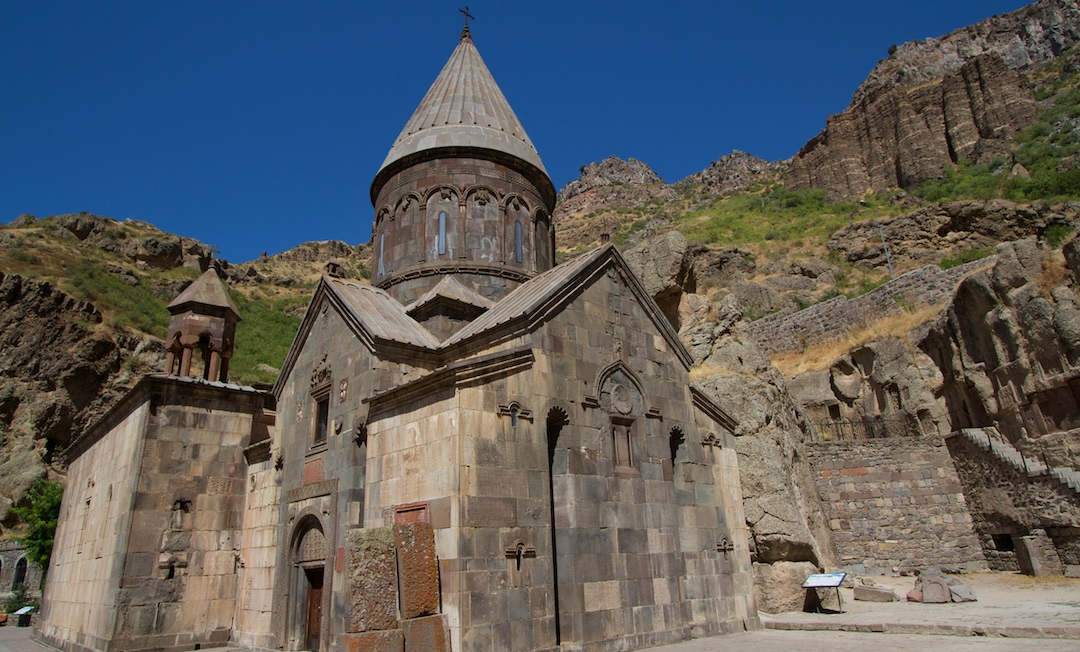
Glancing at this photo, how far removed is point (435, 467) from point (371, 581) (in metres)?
1.45

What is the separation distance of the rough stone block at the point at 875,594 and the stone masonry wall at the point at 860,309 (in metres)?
9.12

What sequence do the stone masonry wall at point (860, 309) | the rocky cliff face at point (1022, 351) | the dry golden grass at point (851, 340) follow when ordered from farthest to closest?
the stone masonry wall at point (860, 309)
the dry golden grass at point (851, 340)
the rocky cliff face at point (1022, 351)

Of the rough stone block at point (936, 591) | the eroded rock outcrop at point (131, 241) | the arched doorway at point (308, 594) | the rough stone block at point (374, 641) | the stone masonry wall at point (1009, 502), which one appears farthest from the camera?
the eroded rock outcrop at point (131, 241)

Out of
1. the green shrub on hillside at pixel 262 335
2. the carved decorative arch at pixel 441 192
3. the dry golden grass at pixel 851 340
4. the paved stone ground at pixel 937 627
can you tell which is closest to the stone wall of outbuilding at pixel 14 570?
the paved stone ground at pixel 937 627

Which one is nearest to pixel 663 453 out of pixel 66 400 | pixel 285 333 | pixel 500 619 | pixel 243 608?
pixel 500 619

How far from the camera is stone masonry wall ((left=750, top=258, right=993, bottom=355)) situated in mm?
20672

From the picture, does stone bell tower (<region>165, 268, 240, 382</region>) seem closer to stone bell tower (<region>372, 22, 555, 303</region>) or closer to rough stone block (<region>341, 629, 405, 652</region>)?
stone bell tower (<region>372, 22, 555, 303</region>)

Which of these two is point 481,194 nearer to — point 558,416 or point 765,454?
point 558,416

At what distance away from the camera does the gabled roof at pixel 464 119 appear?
41.3ft

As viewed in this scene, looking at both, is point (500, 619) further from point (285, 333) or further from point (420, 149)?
point (285, 333)

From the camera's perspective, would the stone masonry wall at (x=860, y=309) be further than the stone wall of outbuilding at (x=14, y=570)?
Yes

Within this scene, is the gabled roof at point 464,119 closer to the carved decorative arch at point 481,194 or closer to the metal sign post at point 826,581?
the carved decorative arch at point 481,194

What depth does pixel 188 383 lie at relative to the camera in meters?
11.0

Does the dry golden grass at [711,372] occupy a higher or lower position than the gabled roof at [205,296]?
lower
